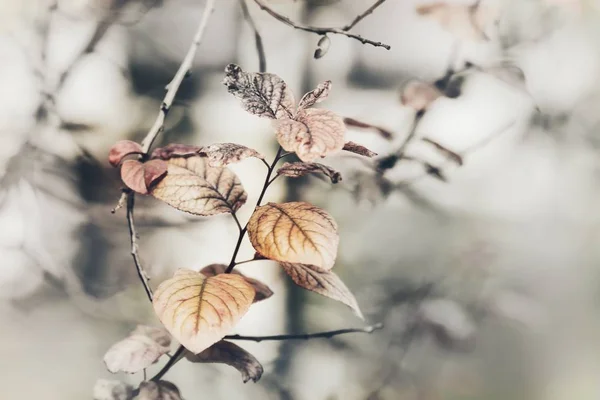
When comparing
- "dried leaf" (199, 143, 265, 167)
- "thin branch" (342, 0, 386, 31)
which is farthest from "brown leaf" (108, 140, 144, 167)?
"thin branch" (342, 0, 386, 31)

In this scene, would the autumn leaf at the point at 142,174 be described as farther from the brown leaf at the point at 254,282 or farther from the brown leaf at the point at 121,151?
the brown leaf at the point at 254,282

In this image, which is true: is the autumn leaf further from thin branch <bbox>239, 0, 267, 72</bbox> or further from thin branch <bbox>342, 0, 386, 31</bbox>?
thin branch <bbox>342, 0, 386, 31</bbox>

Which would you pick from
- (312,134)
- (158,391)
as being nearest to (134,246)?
(158,391)

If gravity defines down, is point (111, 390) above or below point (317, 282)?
below

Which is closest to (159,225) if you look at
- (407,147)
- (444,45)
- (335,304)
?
(335,304)

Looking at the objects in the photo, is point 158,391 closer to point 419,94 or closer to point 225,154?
point 225,154
